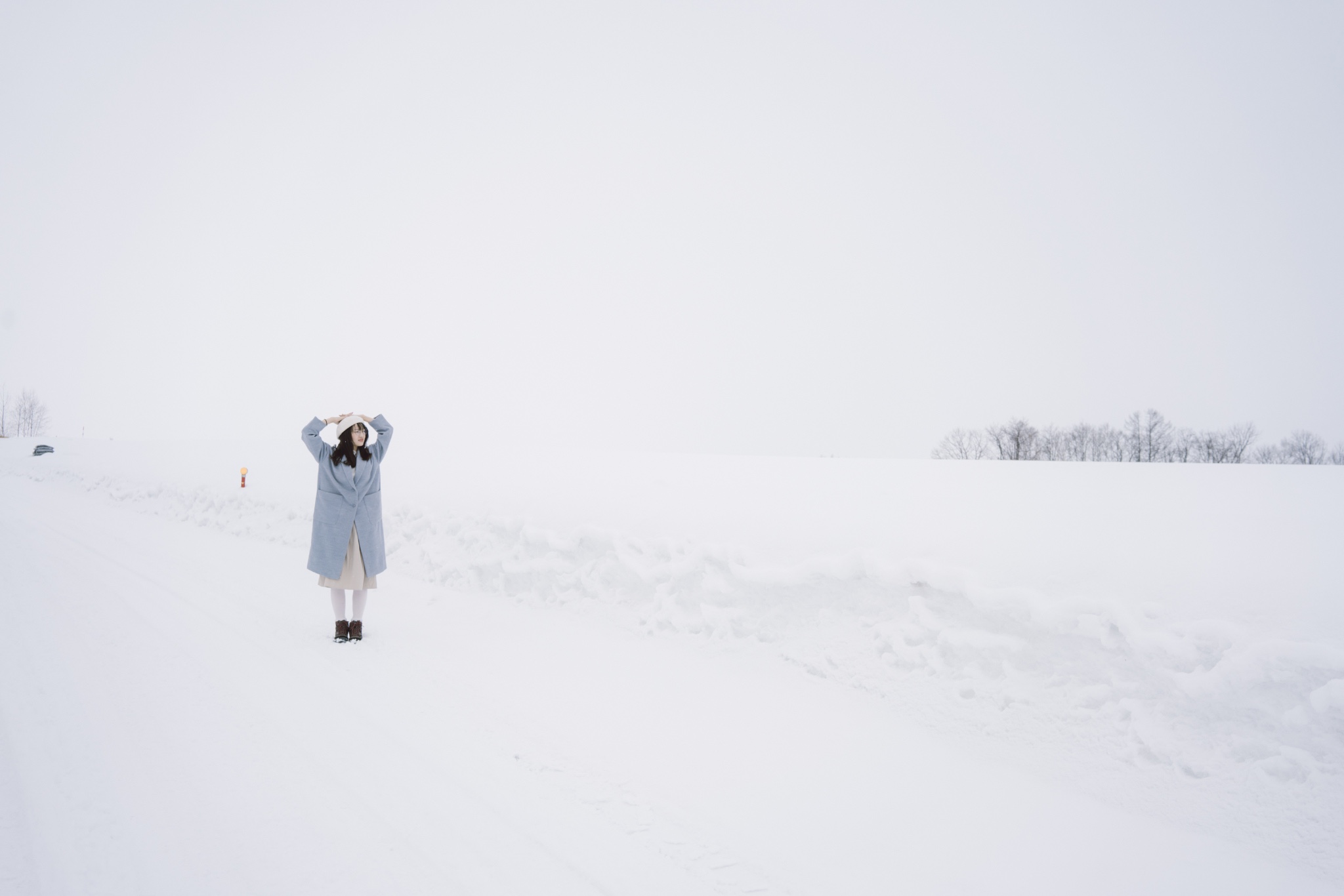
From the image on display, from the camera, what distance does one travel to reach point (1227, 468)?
7180mm

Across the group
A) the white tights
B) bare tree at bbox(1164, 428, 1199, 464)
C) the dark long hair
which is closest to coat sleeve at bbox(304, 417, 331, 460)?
the dark long hair

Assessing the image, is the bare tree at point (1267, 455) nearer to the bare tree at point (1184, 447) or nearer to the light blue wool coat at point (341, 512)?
the bare tree at point (1184, 447)

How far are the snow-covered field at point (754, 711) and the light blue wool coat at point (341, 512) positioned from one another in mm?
735

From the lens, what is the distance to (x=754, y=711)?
437cm

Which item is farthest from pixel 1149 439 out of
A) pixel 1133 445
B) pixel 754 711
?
pixel 754 711

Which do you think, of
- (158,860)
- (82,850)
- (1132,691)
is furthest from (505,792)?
(1132,691)

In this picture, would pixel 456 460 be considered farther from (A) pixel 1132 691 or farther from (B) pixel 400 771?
(A) pixel 1132 691

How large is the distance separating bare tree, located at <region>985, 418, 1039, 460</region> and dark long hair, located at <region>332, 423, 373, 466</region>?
154 ft

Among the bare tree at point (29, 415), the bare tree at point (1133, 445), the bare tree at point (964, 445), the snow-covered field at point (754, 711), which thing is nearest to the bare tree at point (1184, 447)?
the bare tree at point (1133, 445)

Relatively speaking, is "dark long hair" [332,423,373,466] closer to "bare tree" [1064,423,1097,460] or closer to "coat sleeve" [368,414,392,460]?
"coat sleeve" [368,414,392,460]

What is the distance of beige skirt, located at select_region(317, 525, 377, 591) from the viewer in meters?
5.72

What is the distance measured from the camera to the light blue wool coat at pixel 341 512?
18.9 ft

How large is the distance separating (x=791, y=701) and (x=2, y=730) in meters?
5.02

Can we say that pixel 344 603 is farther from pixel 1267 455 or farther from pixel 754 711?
pixel 1267 455
